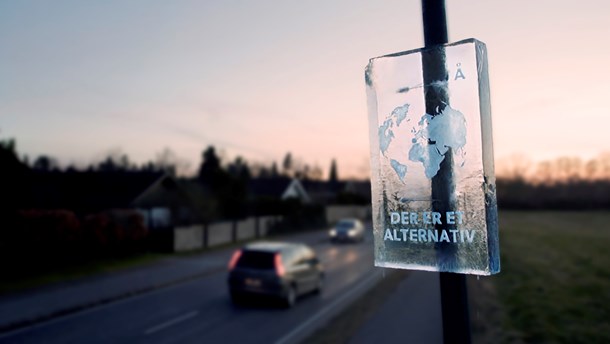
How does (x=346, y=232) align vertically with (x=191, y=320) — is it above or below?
above

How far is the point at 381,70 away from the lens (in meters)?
2.97

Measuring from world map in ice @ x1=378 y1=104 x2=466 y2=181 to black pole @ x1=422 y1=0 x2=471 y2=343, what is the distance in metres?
0.03

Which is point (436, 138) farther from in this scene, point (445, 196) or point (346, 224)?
point (346, 224)

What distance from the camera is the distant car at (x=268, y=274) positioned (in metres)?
15.0

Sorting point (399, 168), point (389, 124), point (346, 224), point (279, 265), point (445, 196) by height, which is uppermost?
point (389, 124)

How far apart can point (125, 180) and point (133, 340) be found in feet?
96.3

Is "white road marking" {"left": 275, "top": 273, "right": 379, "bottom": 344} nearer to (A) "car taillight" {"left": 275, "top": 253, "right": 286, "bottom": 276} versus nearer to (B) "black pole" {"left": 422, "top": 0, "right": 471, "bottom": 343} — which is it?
(A) "car taillight" {"left": 275, "top": 253, "right": 286, "bottom": 276}

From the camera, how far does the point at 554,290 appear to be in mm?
15977

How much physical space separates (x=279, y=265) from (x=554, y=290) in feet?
27.7

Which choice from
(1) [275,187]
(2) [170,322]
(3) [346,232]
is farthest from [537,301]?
(1) [275,187]

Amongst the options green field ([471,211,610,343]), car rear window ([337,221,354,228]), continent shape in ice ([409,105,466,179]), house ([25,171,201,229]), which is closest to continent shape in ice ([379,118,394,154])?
continent shape in ice ([409,105,466,179])

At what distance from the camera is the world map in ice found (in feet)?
8.92

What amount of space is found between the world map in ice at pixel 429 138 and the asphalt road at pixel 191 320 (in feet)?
30.3

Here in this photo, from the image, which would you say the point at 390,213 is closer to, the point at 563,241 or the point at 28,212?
the point at 28,212
